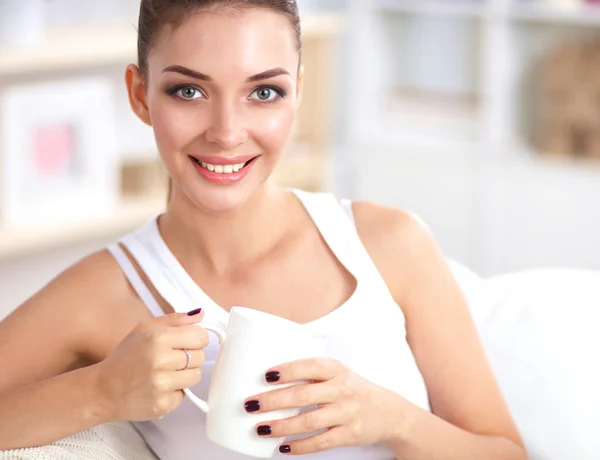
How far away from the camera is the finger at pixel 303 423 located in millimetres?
1089

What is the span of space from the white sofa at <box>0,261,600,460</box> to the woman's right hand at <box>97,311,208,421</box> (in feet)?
0.57

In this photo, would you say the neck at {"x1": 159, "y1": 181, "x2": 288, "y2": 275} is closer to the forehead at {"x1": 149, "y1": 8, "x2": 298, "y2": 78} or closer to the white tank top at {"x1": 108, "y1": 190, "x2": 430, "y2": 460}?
the white tank top at {"x1": 108, "y1": 190, "x2": 430, "y2": 460}

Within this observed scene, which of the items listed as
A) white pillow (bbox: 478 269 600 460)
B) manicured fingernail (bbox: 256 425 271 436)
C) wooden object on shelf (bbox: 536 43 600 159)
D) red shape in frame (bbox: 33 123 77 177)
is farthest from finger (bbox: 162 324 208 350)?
wooden object on shelf (bbox: 536 43 600 159)

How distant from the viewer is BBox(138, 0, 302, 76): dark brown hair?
4.11 feet

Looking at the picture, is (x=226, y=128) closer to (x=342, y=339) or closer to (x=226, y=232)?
(x=226, y=232)

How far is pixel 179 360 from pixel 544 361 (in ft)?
1.97

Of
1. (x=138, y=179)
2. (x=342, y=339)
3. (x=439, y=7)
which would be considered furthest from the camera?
(x=439, y=7)

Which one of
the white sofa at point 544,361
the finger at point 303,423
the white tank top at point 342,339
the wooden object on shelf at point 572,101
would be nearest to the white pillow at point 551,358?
the white sofa at point 544,361

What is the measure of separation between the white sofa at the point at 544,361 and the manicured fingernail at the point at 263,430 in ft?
0.92

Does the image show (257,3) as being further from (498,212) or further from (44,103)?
(498,212)

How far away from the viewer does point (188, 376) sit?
3.62 ft

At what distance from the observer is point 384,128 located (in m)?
4.17

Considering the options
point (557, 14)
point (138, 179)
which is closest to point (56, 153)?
point (138, 179)

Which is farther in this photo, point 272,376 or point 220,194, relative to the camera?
point 220,194
